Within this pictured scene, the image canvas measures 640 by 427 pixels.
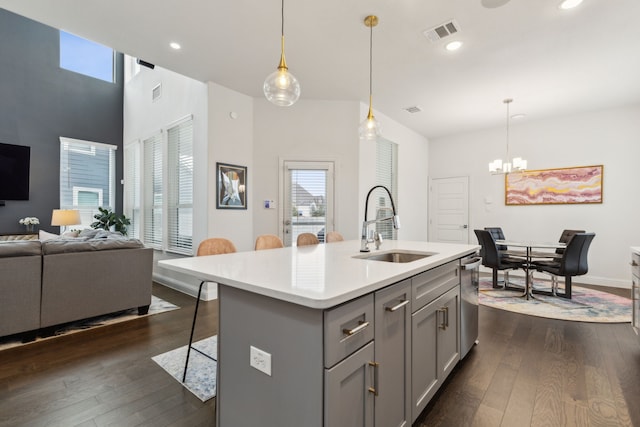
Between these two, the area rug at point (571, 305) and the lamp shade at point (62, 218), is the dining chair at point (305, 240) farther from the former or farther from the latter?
Result: the lamp shade at point (62, 218)

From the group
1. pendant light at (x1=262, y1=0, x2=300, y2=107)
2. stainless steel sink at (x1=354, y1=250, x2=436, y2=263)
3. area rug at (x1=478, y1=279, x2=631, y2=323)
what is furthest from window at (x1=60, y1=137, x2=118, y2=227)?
area rug at (x1=478, y1=279, x2=631, y2=323)

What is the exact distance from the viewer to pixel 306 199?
4.80 metres

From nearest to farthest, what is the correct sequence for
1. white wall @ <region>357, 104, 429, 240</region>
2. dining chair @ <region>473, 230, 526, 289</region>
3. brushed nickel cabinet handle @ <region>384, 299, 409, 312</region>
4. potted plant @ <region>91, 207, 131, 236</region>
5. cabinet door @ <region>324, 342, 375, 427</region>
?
1. cabinet door @ <region>324, 342, 375, 427</region>
2. brushed nickel cabinet handle @ <region>384, 299, 409, 312</region>
3. dining chair @ <region>473, 230, 526, 289</region>
4. white wall @ <region>357, 104, 429, 240</region>
5. potted plant @ <region>91, 207, 131, 236</region>

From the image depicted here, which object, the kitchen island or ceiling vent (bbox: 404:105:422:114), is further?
ceiling vent (bbox: 404:105:422:114)

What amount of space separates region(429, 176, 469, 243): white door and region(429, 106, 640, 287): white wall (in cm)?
16

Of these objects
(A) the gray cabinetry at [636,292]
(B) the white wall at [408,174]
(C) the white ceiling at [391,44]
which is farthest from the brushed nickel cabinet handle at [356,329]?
(B) the white wall at [408,174]

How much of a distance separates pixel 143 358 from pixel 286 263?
1.63 meters

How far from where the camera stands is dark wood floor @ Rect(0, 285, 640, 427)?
67.0 inches

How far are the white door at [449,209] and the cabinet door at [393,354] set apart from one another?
5.70 m

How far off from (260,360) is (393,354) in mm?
602

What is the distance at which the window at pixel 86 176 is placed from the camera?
19.6 feet

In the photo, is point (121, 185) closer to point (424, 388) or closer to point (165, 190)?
point (165, 190)

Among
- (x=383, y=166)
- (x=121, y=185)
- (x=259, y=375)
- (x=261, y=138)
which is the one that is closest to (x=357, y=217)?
(x=383, y=166)

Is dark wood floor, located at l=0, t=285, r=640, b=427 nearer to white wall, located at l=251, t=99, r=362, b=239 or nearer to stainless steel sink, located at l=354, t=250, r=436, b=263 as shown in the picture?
stainless steel sink, located at l=354, t=250, r=436, b=263
